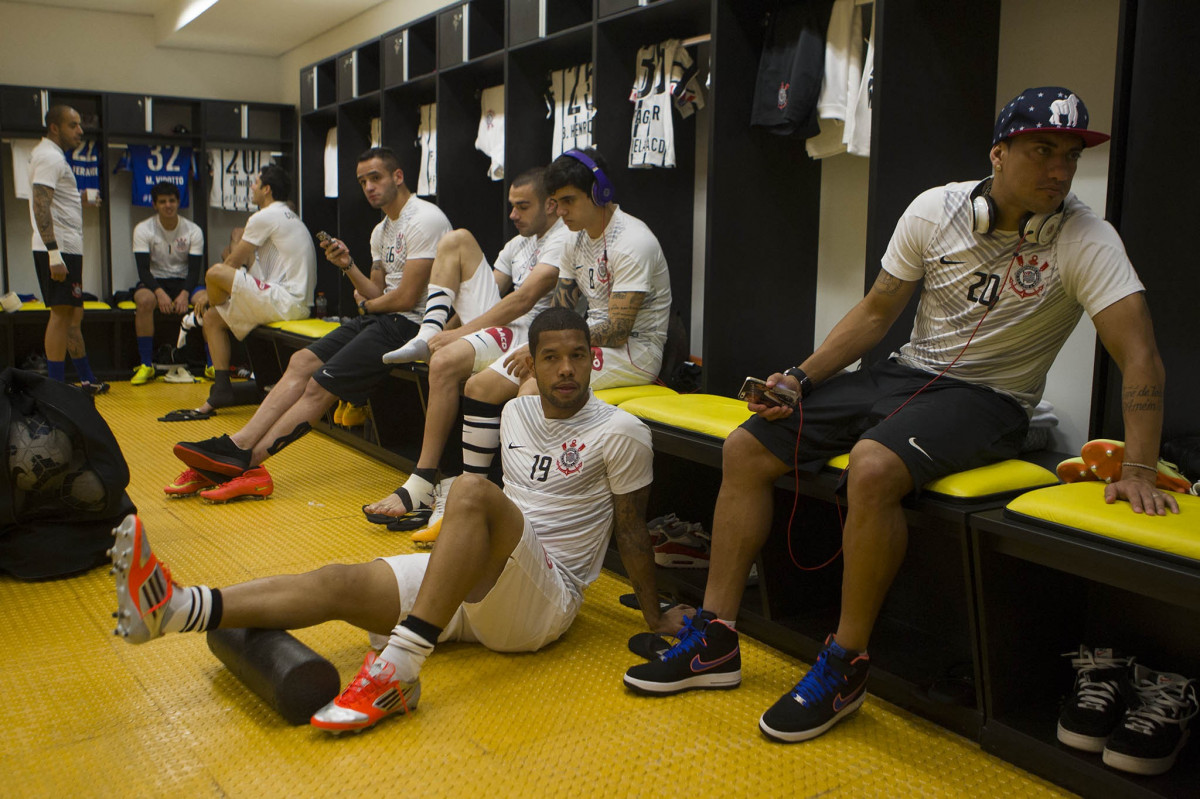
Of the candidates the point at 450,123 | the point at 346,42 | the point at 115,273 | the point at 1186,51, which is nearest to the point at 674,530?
the point at 1186,51

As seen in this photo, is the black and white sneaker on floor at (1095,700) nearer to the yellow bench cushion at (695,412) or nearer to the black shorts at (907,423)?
the black shorts at (907,423)

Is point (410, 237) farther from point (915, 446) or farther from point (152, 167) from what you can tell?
point (152, 167)

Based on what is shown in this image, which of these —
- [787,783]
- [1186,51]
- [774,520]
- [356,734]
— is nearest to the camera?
[787,783]

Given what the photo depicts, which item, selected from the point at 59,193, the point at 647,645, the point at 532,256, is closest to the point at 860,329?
the point at 647,645

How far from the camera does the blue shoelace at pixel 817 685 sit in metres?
1.90

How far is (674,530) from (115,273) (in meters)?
6.39

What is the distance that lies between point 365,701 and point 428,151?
13.7ft

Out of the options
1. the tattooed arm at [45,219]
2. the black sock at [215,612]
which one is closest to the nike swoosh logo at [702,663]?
the black sock at [215,612]

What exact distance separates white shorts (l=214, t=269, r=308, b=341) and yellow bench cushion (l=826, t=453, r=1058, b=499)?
3.92 metres

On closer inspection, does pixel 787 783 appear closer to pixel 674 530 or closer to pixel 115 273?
pixel 674 530

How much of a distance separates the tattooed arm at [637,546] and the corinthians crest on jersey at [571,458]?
113 mm

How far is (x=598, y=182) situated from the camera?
314 centimetres

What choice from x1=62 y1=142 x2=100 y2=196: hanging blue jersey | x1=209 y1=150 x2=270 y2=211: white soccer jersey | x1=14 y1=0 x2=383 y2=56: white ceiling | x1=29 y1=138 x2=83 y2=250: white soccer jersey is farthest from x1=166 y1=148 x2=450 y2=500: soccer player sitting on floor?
x1=62 y1=142 x2=100 y2=196: hanging blue jersey

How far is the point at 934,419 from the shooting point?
1964 millimetres
